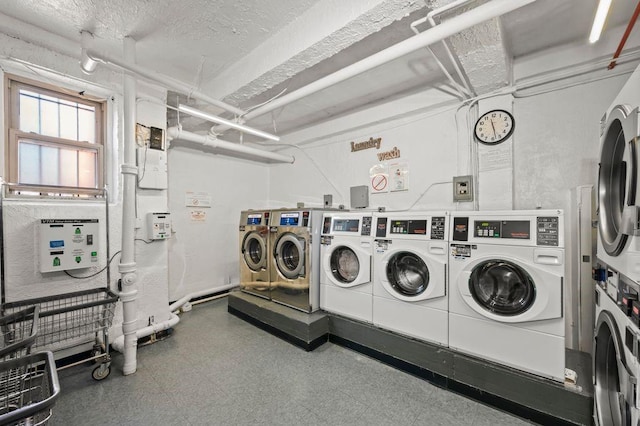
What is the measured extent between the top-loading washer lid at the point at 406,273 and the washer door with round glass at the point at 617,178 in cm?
124

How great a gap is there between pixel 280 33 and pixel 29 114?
2.45 metres

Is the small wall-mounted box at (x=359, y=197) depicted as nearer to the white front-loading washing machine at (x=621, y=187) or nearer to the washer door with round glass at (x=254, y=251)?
the washer door with round glass at (x=254, y=251)

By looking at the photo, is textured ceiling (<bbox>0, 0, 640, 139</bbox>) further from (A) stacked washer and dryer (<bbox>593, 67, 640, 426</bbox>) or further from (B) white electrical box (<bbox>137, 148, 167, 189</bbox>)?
(A) stacked washer and dryer (<bbox>593, 67, 640, 426</bbox>)

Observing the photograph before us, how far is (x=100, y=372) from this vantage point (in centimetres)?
231

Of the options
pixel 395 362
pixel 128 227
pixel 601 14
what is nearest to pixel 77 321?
pixel 128 227

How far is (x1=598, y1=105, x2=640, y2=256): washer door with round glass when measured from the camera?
1.25m

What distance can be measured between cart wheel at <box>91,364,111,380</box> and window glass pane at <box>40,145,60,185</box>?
1.78 metres

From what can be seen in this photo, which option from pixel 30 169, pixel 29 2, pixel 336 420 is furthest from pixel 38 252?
pixel 336 420

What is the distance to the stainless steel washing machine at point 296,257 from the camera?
122 inches

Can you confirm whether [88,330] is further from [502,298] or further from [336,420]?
[502,298]

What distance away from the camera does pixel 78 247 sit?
98.5 inches

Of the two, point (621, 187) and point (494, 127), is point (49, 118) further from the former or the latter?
point (621, 187)

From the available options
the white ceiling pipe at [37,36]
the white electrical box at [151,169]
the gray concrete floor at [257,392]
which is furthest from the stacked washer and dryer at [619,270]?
the white ceiling pipe at [37,36]

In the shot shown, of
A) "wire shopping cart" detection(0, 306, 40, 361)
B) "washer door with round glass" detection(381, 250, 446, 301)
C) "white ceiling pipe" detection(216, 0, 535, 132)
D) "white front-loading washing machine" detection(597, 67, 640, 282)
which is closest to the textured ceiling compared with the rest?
"white ceiling pipe" detection(216, 0, 535, 132)
